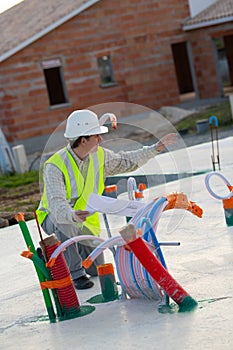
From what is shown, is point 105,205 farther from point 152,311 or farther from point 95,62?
point 95,62

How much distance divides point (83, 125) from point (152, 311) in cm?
142

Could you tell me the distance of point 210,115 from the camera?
25.4 metres

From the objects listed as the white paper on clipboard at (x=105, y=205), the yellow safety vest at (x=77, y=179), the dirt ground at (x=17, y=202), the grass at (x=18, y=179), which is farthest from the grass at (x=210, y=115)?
the white paper on clipboard at (x=105, y=205)

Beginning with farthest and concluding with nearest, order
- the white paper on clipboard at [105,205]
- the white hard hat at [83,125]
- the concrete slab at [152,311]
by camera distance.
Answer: the white hard hat at [83,125]
the white paper on clipboard at [105,205]
the concrete slab at [152,311]

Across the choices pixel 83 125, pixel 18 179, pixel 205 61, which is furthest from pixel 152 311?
pixel 205 61

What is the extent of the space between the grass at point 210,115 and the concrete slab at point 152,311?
49.5ft

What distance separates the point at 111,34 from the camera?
92.4 feet

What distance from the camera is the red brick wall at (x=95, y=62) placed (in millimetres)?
25969

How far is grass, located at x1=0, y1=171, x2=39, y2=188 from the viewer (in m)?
17.6

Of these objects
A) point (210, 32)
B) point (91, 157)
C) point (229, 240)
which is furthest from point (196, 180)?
point (210, 32)

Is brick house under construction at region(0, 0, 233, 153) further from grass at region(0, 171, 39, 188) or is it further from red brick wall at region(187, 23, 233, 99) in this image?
grass at region(0, 171, 39, 188)


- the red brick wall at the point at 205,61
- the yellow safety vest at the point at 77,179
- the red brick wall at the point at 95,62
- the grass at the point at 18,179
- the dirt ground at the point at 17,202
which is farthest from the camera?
the red brick wall at the point at 205,61

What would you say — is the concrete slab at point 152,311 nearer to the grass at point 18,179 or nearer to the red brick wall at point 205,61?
the grass at point 18,179

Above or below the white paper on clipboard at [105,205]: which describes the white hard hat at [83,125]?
above
